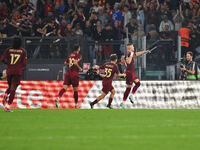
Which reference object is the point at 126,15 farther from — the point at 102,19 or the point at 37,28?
the point at 37,28

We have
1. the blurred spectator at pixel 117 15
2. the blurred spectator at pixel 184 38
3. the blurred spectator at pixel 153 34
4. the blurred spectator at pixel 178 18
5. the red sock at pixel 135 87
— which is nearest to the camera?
the red sock at pixel 135 87

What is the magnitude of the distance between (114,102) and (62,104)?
183 cm

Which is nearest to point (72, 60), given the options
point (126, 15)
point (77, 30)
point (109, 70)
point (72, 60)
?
point (72, 60)

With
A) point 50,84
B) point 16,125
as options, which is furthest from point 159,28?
point 16,125

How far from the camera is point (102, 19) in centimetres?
2189

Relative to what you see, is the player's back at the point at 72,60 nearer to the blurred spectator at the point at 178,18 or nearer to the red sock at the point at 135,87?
the red sock at the point at 135,87

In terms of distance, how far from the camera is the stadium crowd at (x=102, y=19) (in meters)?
20.0

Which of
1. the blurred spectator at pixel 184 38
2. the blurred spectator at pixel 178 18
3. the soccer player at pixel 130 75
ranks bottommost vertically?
the soccer player at pixel 130 75

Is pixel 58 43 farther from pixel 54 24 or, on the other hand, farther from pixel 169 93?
pixel 169 93

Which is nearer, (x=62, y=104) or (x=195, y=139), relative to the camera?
(x=195, y=139)

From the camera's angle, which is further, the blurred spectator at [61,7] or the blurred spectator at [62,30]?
the blurred spectator at [61,7]

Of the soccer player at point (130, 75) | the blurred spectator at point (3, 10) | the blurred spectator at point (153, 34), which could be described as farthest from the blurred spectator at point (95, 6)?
the soccer player at point (130, 75)

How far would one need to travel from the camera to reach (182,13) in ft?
72.8

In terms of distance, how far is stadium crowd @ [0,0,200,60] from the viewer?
65.8 ft
